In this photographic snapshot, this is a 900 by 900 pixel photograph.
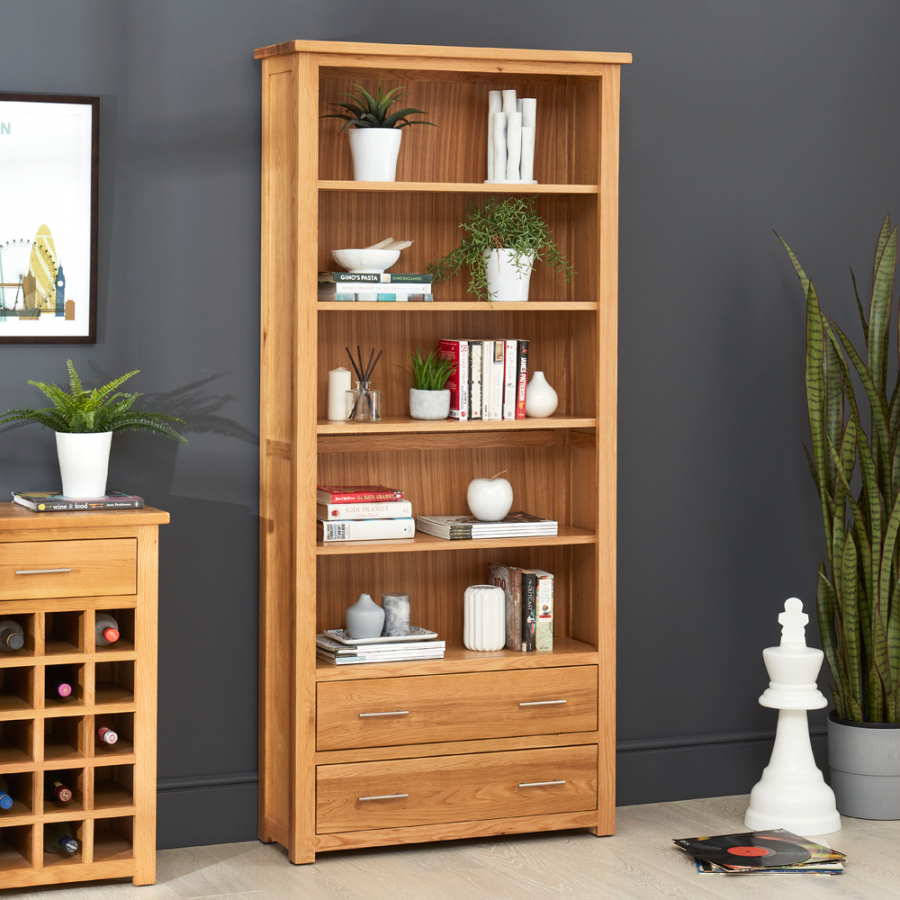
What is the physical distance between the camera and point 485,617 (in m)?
3.73

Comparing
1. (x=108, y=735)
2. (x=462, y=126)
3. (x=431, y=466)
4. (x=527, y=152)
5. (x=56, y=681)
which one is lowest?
(x=108, y=735)

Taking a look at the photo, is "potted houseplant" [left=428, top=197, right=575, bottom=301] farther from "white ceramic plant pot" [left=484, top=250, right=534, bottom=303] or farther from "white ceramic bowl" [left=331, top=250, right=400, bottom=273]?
"white ceramic bowl" [left=331, top=250, right=400, bottom=273]

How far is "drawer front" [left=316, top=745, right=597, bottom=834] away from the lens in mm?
3504

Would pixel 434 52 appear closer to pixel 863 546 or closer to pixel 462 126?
pixel 462 126

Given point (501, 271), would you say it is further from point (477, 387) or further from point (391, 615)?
point (391, 615)

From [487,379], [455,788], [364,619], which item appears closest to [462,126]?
[487,379]

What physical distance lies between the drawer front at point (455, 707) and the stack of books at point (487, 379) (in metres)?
0.72

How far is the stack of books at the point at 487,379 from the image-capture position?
11.9ft

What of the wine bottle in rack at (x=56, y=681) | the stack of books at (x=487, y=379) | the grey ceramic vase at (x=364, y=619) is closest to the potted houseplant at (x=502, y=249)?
the stack of books at (x=487, y=379)

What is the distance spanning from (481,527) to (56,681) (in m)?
1.18

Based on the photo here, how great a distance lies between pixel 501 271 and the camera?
11.9 feet

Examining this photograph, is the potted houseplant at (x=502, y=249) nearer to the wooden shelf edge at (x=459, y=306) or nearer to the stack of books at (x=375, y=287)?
the wooden shelf edge at (x=459, y=306)

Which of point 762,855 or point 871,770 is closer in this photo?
point 762,855

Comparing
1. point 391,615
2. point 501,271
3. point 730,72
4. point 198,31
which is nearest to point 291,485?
point 391,615
